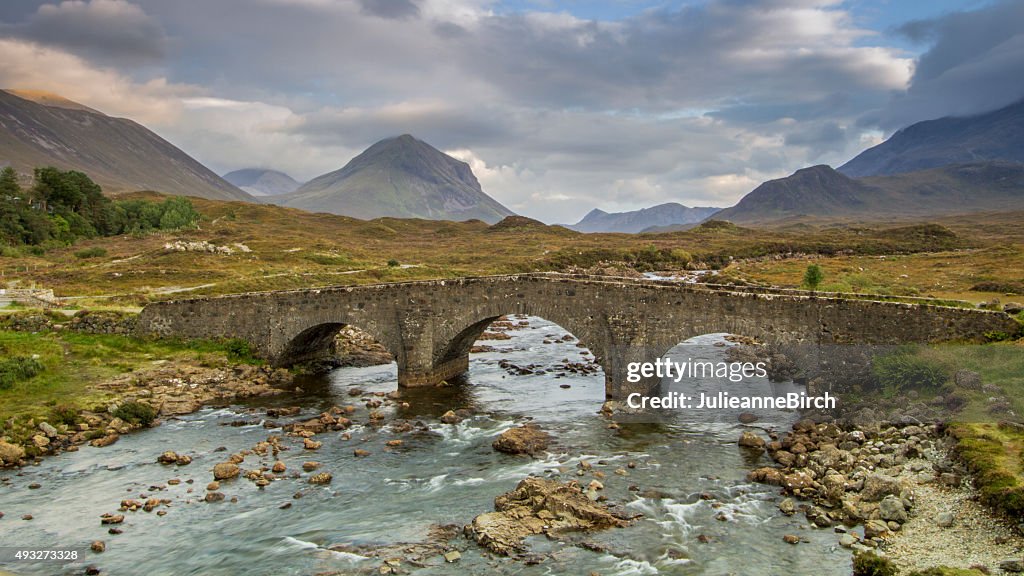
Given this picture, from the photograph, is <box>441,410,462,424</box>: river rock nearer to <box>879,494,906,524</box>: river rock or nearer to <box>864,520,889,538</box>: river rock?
<box>864,520,889,538</box>: river rock

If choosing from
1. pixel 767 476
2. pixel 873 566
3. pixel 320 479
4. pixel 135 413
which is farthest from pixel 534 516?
pixel 135 413

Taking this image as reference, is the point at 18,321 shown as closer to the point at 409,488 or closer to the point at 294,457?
the point at 294,457

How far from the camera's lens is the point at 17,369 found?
30.9 m

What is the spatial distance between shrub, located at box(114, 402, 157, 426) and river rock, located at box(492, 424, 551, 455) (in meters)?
16.0

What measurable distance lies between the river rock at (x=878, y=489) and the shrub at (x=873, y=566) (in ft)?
11.4

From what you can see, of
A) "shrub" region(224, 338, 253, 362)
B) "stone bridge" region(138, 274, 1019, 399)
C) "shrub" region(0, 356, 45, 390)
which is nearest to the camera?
"stone bridge" region(138, 274, 1019, 399)

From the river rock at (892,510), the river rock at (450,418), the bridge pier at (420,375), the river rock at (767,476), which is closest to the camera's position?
the river rock at (892,510)

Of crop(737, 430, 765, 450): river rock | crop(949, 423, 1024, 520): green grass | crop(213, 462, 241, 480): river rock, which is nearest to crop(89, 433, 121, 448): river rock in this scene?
crop(213, 462, 241, 480): river rock

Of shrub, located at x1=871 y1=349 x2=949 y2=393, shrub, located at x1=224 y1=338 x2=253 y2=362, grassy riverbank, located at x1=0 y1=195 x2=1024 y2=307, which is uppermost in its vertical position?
grassy riverbank, located at x1=0 y1=195 x2=1024 y2=307

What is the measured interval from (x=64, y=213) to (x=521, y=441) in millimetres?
94935

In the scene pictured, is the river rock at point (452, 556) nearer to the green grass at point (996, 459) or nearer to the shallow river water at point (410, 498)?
the shallow river water at point (410, 498)

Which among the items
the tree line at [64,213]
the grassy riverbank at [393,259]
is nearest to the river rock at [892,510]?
the grassy riverbank at [393,259]

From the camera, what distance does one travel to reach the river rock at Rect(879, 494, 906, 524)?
1639cm

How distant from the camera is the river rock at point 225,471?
74.1 feet
